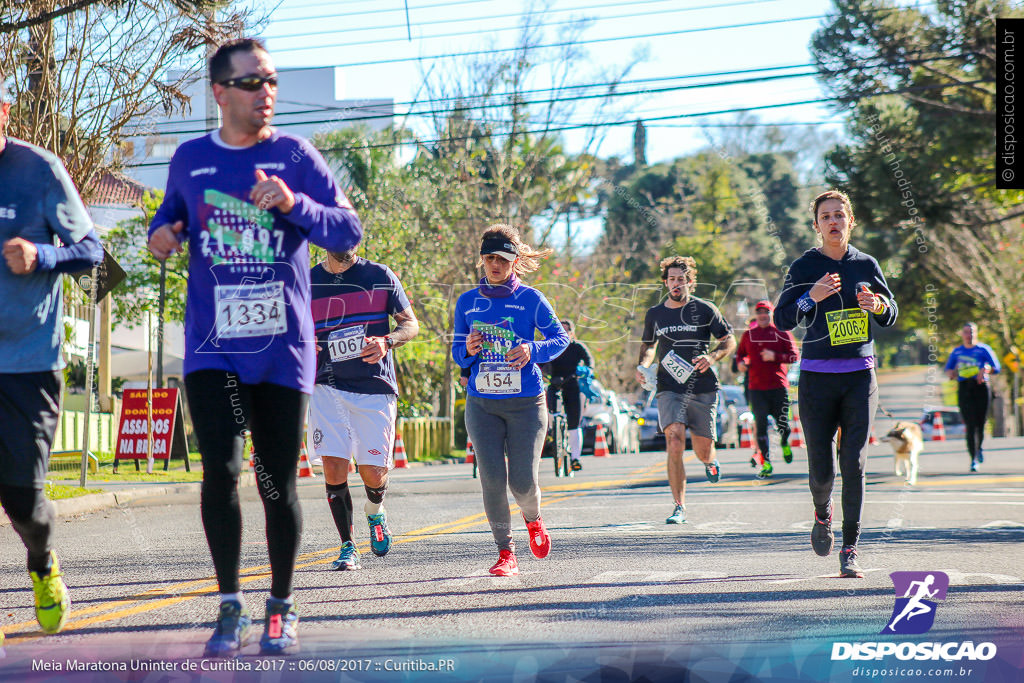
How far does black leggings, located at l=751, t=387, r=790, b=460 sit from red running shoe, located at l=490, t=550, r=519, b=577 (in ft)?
27.4

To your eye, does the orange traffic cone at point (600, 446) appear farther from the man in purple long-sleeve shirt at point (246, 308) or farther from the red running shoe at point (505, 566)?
the man in purple long-sleeve shirt at point (246, 308)

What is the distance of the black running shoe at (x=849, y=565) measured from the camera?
689cm

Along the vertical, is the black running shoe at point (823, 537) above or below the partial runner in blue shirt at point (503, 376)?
below

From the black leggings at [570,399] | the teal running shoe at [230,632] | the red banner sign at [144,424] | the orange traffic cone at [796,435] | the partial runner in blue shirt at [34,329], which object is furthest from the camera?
the orange traffic cone at [796,435]

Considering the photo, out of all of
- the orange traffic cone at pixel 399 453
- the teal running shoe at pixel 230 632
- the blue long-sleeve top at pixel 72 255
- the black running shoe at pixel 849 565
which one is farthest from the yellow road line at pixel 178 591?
the orange traffic cone at pixel 399 453

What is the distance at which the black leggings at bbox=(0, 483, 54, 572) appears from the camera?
4680 millimetres

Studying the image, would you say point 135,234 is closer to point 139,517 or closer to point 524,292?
point 139,517

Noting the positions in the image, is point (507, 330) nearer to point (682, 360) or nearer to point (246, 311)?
point (246, 311)

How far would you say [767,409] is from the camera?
15000 millimetres

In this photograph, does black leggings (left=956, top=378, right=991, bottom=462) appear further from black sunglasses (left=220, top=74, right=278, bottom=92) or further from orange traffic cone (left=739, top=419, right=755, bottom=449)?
black sunglasses (left=220, top=74, right=278, bottom=92)

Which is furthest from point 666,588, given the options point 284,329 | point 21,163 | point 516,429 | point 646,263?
point 646,263

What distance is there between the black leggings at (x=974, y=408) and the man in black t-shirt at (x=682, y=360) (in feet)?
24.9

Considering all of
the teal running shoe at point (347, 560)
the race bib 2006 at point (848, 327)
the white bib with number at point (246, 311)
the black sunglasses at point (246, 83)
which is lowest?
the teal running shoe at point (347, 560)

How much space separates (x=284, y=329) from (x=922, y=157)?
64.4 ft
